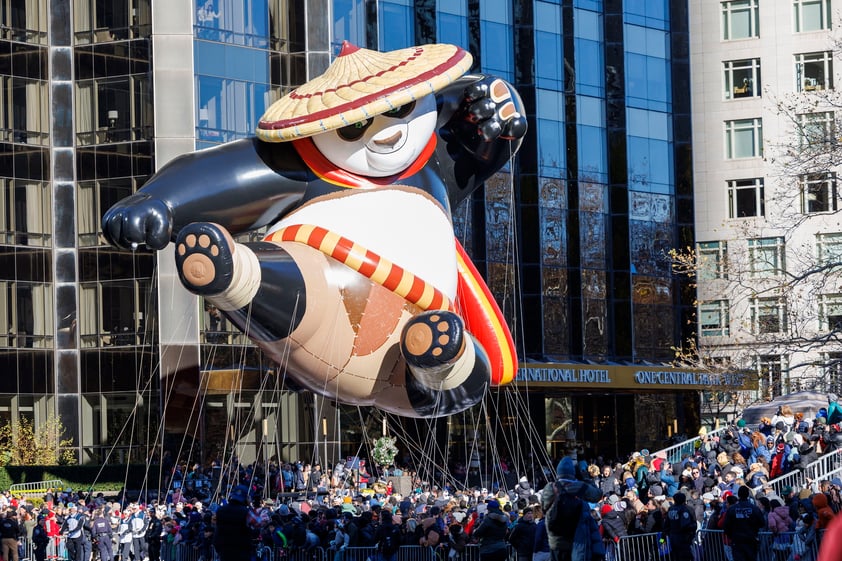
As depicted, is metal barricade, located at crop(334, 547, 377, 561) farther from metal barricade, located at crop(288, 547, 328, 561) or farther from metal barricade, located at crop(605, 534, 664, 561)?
metal barricade, located at crop(605, 534, 664, 561)

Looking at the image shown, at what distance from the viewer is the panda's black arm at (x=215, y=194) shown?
1346 centimetres

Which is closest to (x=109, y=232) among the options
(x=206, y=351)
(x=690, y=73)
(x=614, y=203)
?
(x=206, y=351)

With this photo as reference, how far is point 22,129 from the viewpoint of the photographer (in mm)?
45406

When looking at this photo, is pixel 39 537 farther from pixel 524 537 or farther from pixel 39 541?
pixel 524 537

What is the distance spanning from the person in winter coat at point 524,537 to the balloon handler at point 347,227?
323 cm

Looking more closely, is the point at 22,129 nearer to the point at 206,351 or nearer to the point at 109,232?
the point at 206,351

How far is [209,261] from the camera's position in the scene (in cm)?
1259

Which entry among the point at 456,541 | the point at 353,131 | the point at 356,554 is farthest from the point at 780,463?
the point at 353,131

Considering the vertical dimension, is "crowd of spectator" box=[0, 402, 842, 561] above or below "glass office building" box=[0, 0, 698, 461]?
below

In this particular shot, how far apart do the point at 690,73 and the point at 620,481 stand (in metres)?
36.1

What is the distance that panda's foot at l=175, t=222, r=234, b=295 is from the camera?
41.3 feet

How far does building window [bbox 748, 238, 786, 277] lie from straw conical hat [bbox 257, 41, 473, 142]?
39.0 feet

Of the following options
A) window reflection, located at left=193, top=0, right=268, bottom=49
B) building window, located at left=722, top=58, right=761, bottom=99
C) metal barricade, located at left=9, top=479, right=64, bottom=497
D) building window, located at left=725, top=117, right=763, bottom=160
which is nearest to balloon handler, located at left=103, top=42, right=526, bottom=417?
metal barricade, located at left=9, top=479, right=64, bottom=497

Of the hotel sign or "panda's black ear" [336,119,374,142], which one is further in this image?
the hotel sign
